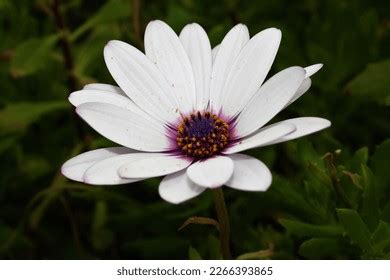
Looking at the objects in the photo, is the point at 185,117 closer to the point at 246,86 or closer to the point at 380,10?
the point at 246,86

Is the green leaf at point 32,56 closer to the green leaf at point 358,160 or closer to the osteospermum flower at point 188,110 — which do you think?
the osteospermum flower at point 188,110

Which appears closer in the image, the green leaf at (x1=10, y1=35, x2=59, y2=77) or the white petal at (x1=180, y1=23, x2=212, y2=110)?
the white petal at (x1=180, y1=23, x2=212, y2=110)

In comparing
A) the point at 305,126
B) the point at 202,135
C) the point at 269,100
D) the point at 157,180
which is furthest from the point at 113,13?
the point at 305,126

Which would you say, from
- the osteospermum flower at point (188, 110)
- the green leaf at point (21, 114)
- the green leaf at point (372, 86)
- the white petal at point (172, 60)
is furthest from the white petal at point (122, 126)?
the green leaf at point (21, 114)

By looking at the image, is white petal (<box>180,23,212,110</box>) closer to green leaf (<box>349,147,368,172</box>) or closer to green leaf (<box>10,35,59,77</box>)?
green leaf (<box>349,147,368,172</box>)

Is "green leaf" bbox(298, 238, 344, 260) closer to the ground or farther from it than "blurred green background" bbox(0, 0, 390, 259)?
closer to the ground

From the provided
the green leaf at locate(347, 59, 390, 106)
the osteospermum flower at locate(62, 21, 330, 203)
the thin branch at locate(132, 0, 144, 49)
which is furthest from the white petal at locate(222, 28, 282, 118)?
the thin branch at locate(132, 0, 144, 49)
